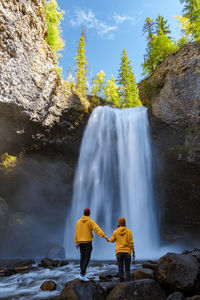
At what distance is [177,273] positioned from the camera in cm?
475

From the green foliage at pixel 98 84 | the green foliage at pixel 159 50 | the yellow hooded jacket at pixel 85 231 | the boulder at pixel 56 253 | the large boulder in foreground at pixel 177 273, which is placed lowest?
the boulder at pixel 56 253

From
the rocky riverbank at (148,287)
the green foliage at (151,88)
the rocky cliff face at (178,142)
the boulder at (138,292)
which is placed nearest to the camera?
the boulder at (138,292)

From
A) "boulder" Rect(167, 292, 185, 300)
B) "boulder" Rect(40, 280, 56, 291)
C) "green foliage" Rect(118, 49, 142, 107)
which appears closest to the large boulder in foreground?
"boulder" Rect(167, 292, 185, 300)

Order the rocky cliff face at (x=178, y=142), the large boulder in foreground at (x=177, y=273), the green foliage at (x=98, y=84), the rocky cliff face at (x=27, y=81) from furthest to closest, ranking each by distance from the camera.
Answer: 1. the green foliage at (x=98, y=84)
2. the rocky cliff face at (x=178, y=142)
3. the rocky cliff face at (x=27, y=81)
4. the large boulder in foreground at (x=177, y=273)

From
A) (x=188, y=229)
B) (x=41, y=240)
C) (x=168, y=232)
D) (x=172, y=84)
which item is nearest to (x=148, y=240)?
(x=168, y=232)

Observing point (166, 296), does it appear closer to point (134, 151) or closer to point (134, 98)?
point (134, 151)

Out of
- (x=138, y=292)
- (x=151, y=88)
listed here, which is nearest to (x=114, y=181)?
(x=151, y=88)

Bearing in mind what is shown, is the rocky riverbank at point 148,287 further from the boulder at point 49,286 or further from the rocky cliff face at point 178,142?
the rocky cliff face at point 178,142

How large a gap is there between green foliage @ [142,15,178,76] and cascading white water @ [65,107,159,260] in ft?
18.3

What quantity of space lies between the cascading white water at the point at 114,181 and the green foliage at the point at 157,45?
220 inches

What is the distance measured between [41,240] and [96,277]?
Result: 9126 millimetres

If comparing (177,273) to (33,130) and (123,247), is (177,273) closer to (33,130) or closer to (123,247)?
(123,247)

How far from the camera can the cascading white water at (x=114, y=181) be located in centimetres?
1398

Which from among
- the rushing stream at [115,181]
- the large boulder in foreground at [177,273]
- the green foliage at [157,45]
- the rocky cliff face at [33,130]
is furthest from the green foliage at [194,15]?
the large boulder in foreground at [177,273]
